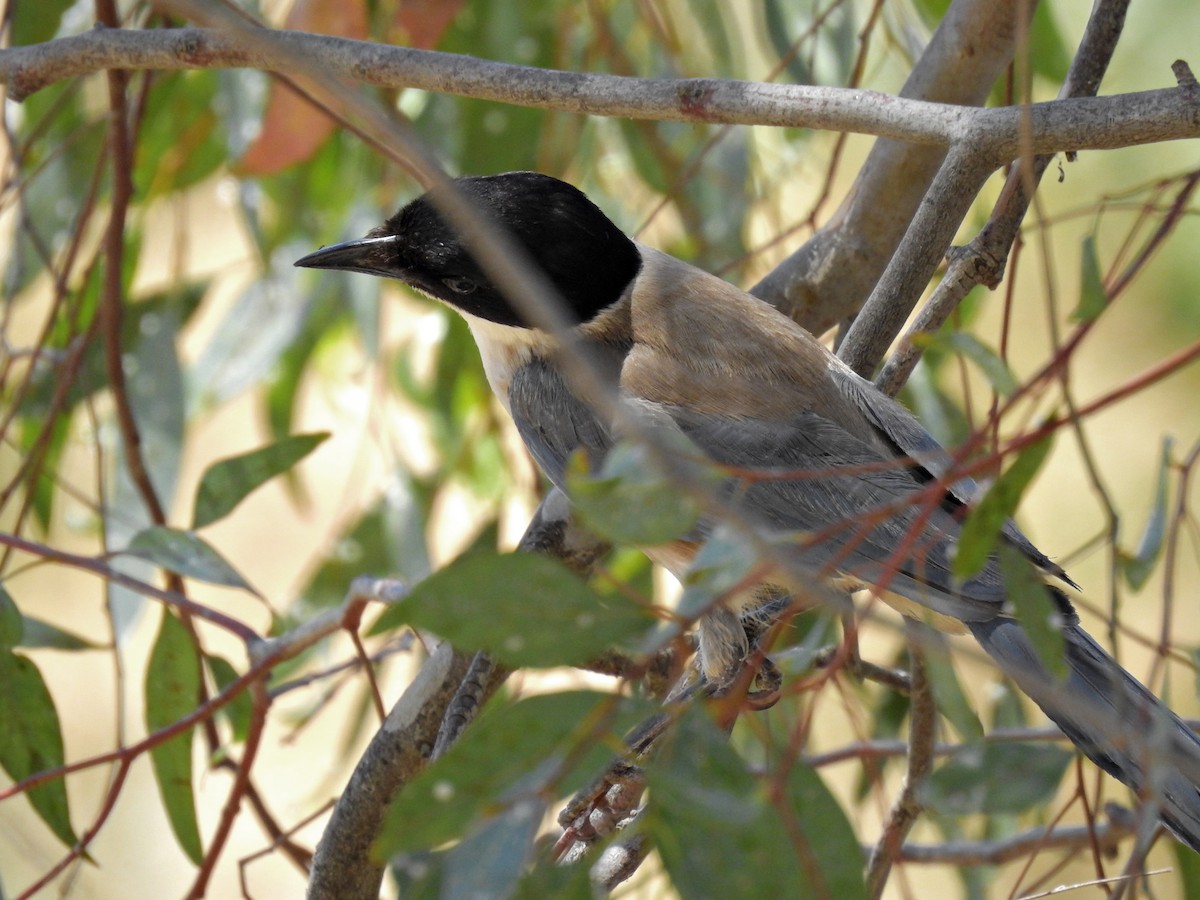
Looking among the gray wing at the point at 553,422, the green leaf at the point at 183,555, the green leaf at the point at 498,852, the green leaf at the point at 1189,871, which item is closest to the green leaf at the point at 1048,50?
the gray wing at the point at 553,422

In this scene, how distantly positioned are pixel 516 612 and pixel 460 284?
4.11 feet

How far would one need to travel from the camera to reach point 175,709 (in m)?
1.79

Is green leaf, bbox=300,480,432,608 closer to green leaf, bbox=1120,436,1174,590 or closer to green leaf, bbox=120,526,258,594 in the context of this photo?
green leaf, bbox=120,526,258,594

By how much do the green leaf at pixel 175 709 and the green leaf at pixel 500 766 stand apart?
42.8 inches

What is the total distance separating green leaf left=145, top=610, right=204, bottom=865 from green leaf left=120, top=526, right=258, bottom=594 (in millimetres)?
114

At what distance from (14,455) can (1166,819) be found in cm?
258

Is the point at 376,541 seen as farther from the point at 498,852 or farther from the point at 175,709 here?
the point at 498,852

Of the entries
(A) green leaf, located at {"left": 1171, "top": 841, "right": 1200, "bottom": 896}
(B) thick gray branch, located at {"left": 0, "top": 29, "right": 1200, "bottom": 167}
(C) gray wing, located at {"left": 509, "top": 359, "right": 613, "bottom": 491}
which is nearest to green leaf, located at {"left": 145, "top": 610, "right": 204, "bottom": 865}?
(C) gray wing, located at {"left": 509, "top": 359, "right": 613, "bottom": 491}

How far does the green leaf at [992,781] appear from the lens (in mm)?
872

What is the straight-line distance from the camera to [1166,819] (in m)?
1.26

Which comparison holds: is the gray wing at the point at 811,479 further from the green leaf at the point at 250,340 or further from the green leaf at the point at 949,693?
the green leaf at the point at 250,340

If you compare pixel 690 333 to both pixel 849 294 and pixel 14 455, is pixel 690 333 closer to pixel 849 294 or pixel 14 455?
pixel 849 294

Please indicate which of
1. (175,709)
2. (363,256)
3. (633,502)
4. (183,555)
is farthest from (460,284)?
(633,502)

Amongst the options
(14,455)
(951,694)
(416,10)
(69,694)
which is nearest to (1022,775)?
(951,694)
